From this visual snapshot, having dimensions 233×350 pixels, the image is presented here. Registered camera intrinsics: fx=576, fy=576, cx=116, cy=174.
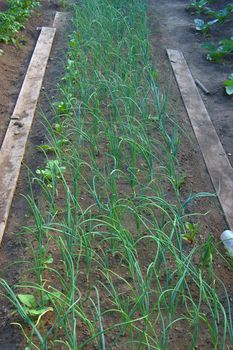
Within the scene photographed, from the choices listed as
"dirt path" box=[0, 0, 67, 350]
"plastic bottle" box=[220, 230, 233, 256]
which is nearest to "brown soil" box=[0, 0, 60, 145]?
"dirt path" box=[0, 0, 67, 350]

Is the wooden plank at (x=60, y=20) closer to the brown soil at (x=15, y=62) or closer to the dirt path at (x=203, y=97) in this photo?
the brown soil at (x=15, y=62)

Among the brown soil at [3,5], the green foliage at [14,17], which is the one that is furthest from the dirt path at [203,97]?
the brown soil at [3,5]

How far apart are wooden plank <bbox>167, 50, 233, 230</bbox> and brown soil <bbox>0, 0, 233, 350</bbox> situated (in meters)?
0.04

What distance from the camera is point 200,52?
5.20 meters

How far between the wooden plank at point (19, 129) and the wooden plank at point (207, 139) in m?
1.06

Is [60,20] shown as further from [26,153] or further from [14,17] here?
[26,153]

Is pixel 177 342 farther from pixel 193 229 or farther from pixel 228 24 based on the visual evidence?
pixel 228 24

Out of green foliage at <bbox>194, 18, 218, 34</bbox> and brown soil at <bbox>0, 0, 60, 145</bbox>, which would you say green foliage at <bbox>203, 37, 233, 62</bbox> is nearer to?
green foliage at <bbox>194, 18, 218, 34</bbox>

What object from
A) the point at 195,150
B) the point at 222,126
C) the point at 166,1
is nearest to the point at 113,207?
the point at 195,150

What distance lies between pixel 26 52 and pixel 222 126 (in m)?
2.10

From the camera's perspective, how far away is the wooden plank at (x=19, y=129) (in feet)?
9.88

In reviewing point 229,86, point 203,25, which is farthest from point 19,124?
point 203,25

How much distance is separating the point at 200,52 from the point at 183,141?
191 centimetres

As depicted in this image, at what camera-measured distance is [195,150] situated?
136 inches
